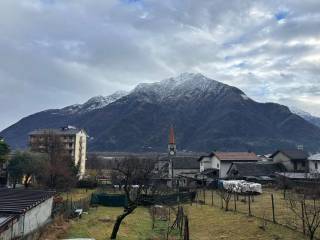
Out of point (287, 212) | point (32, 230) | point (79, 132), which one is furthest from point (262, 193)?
point (79, 132)

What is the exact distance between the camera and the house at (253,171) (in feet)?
179

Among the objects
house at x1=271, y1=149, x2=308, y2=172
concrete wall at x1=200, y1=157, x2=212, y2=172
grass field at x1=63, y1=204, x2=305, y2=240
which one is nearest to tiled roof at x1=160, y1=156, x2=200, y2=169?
concrete wall at x1=200, y1=157, x2=212, y2=172

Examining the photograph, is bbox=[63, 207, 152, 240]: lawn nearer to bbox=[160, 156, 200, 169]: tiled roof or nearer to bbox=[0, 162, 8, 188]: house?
bbox=[0, 162, 8, 188]: house

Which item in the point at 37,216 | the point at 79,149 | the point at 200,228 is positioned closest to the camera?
the point at 37,216

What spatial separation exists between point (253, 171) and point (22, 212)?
143ft

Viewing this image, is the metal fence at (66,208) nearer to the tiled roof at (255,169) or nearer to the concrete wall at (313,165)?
the tiled roof at (255,169)

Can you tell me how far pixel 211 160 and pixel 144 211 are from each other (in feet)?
122

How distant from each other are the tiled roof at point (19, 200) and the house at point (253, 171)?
35054mm

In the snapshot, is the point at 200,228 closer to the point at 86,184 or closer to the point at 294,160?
the point at 86,184

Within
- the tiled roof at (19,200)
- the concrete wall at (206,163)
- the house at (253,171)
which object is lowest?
the tiled roof at (19,200)

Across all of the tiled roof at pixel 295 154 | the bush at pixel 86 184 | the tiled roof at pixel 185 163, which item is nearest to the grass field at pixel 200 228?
the bush at pixel 86 184

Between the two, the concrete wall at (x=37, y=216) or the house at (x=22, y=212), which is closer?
the house at (x=22, y=212)

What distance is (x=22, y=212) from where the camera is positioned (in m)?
19.2

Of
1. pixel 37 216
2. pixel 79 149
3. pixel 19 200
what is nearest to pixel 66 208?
pixel 37 216
